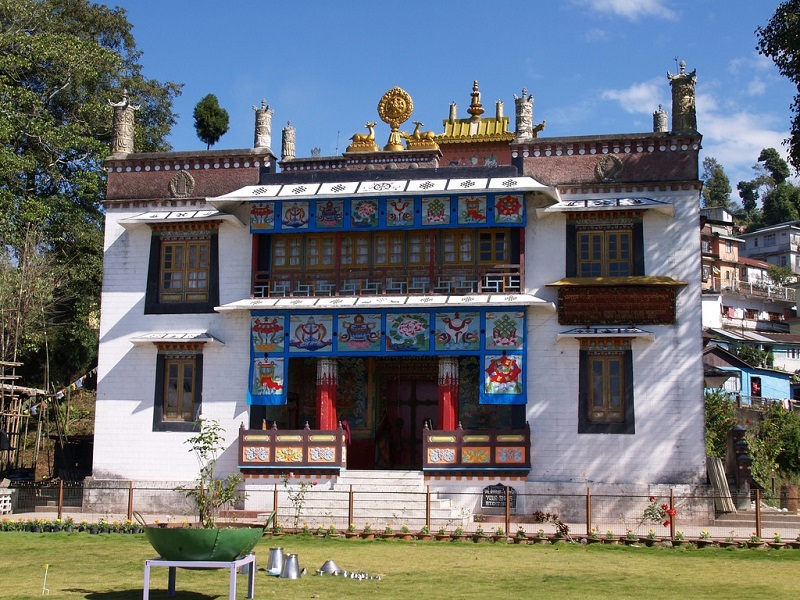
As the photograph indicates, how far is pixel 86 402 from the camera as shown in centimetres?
4091

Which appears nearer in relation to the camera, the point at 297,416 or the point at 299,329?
→ the point at 299,329

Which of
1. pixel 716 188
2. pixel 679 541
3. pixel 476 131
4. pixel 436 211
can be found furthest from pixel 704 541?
pixel 716 188

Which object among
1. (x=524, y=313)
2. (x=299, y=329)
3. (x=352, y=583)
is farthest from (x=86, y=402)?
(x=352, y=583)

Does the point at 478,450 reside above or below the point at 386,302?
below

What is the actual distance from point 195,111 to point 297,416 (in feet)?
60.8

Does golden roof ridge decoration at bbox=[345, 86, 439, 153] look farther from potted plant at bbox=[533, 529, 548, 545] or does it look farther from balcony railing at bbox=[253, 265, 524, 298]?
potted plant at bbox=[533, 529, 548, 545]

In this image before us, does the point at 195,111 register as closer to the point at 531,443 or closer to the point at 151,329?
the point at 151,329

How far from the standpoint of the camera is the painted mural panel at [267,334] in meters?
25.7

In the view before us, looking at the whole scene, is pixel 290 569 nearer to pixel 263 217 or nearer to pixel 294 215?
pixel 294 215

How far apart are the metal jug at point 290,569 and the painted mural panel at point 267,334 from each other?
11198 millimetres

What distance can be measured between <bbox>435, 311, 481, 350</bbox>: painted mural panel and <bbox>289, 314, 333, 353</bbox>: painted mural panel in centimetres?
273

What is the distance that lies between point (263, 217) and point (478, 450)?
7.93 m

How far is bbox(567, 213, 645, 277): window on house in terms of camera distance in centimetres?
2484

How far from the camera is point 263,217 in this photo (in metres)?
26.0
